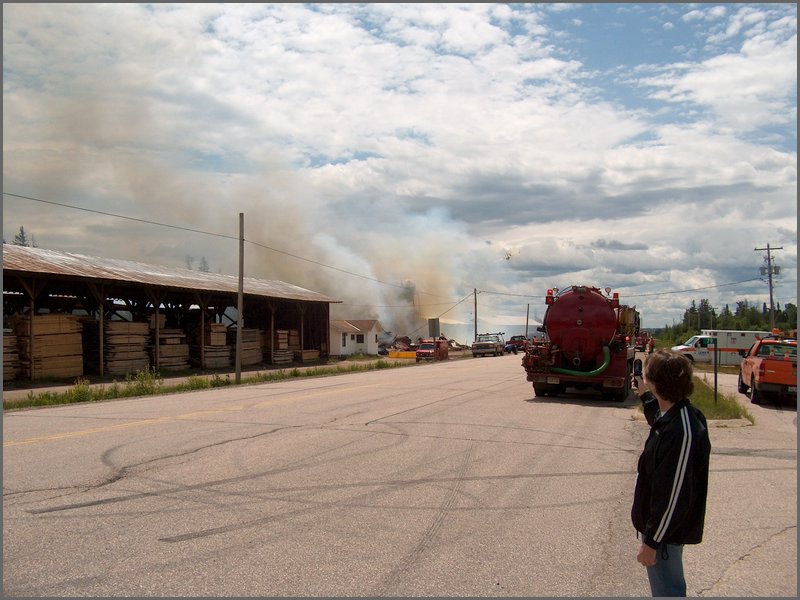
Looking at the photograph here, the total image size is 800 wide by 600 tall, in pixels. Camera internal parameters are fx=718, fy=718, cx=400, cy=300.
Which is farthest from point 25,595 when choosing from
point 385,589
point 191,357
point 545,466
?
point 191,357

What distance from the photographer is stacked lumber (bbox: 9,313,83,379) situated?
87.9 feet

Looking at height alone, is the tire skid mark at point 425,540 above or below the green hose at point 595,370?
below

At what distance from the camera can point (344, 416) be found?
539 inches

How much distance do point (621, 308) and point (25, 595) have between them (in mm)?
17123

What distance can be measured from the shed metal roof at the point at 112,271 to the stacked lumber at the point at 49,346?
6.79ft

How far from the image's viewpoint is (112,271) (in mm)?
31500

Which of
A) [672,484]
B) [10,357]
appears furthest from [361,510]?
[10,357]

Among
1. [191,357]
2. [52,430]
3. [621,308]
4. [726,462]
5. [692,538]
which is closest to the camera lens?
[692,538]

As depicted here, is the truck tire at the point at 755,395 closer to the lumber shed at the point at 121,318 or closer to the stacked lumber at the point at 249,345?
the lumber shed at the point at 121,318

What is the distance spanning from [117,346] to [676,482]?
30.7 metres

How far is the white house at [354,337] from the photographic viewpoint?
69.4 metres

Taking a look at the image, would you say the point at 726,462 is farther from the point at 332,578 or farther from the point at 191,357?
the point at 191,357

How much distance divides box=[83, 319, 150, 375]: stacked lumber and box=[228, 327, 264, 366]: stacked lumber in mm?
8104

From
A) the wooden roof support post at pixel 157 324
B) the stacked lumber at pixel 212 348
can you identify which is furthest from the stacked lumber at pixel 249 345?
the wooden roof support post at pixel 157 324
